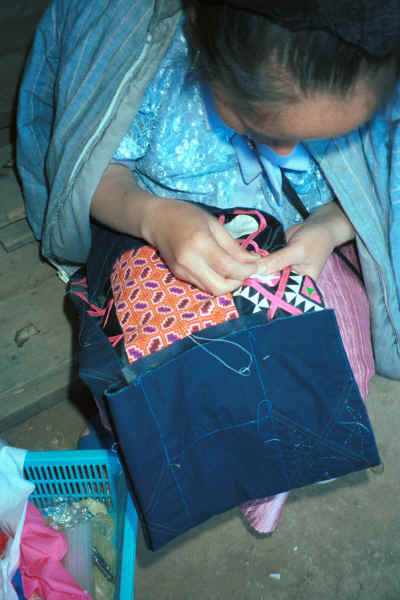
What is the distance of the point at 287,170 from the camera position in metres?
0.93

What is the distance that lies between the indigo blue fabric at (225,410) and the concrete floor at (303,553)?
34cm

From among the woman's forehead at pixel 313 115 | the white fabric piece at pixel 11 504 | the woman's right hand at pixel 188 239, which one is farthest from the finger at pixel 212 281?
the white fabric piece at pixel 11 504

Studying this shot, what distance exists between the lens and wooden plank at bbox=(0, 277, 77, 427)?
114 centimetres

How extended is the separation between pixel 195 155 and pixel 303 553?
2.81ft

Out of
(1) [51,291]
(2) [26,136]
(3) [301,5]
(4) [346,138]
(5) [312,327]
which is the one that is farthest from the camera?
(1) [51,291]

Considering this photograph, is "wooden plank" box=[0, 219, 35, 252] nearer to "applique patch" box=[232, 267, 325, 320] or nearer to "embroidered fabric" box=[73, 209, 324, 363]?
"embroidered fabric" box=[73, 209, 324, 363]

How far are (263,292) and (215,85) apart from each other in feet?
0.97

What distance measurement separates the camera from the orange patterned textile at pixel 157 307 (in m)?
0.75

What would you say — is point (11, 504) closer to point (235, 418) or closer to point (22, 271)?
point (235, 418)

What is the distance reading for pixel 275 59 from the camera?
1.74 ft

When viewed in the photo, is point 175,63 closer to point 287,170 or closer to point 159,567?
point 287,170

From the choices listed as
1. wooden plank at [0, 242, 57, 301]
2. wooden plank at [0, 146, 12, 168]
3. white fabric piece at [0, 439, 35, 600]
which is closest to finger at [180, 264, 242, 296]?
white fabric piece at [0, 439, 35, 600]

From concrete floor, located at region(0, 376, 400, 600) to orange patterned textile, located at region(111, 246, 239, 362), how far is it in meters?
0.62

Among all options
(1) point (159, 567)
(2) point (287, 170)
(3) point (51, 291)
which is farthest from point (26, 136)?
(1) point (159, 567)
